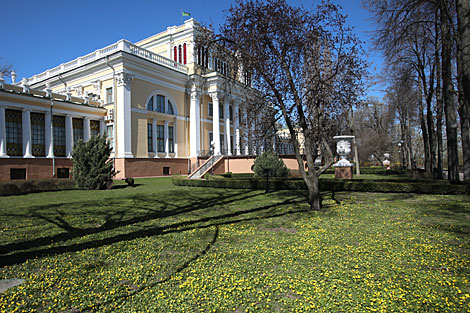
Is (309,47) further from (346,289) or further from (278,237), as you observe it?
(346,289)

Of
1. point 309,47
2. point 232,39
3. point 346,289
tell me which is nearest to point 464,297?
point 346,289

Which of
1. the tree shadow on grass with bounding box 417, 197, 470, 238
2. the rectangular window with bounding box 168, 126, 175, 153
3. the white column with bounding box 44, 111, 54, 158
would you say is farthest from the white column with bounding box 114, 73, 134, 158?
the tree shadow on grass with bounding box 417, 197, 470, 238

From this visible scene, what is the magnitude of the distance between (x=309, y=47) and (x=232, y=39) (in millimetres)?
2489

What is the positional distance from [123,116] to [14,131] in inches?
319

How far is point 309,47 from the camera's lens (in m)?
8.95

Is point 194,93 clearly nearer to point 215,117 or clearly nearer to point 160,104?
point 215,117

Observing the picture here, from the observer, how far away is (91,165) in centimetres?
1656

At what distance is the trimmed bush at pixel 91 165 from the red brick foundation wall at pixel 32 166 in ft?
13.9

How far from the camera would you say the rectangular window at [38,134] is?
2256cm

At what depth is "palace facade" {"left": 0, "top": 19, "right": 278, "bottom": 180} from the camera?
21.8 metres

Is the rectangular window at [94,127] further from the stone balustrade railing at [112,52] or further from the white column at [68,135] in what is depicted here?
the stone balustrade railing at [112,52]

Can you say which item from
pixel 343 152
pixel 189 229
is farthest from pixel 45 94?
pixel 343 152

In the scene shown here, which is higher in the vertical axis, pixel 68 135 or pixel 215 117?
pixel 215 117

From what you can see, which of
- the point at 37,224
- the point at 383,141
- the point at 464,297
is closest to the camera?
the point at 464,297
